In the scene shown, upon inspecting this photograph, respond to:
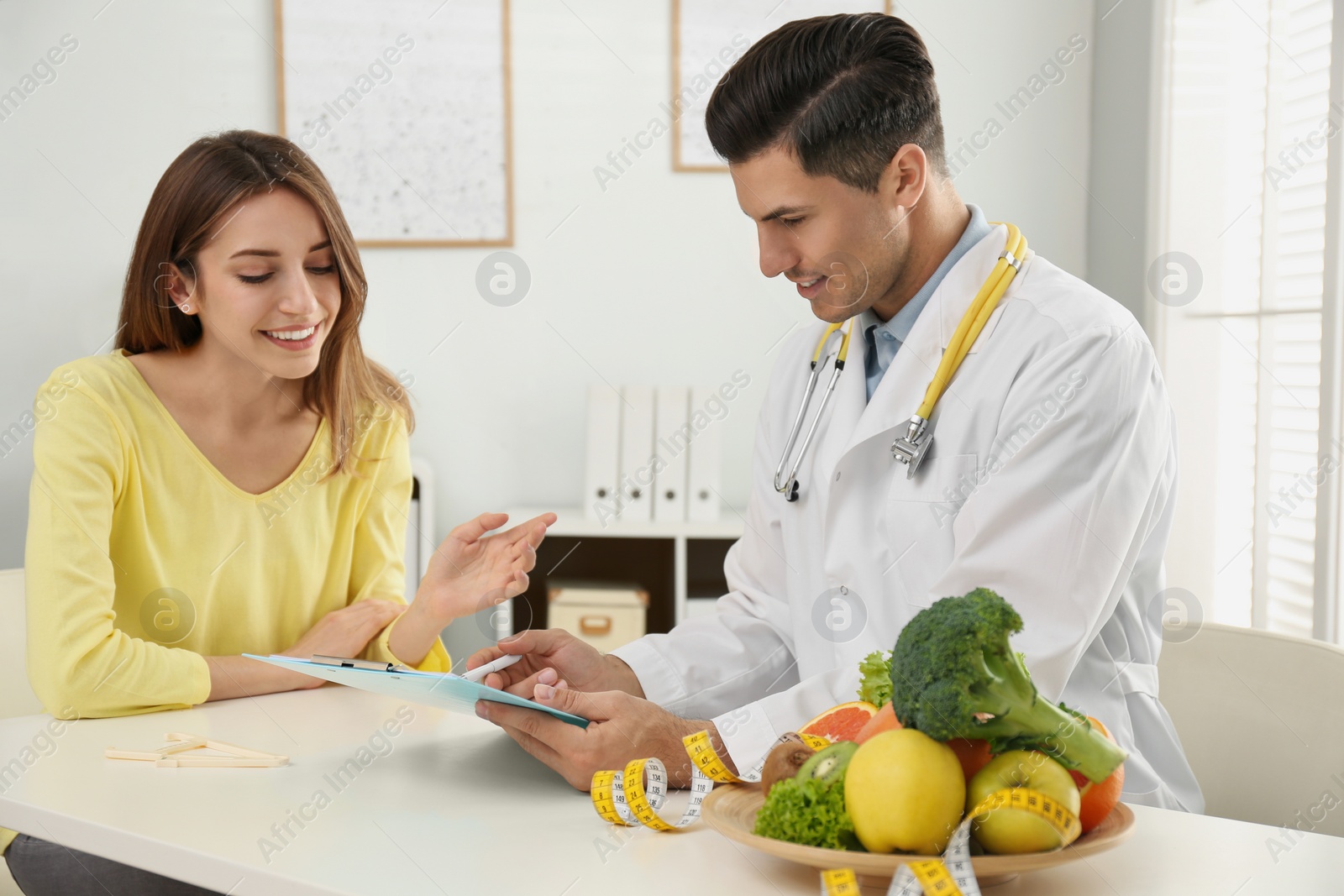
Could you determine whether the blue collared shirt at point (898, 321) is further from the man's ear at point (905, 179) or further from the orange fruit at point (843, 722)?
the orange fruit at point (843, 722)

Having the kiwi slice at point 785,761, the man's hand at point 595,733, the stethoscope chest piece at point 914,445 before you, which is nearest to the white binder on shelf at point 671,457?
the stethoscope chest piece at point 914,445

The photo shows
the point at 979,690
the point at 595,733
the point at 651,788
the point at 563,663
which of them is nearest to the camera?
the point at 979,690

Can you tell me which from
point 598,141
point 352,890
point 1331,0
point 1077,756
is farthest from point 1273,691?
point 598,141

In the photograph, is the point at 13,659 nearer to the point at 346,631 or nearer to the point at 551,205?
the point at 346,631

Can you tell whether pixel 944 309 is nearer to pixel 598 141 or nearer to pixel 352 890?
pixel 352 890

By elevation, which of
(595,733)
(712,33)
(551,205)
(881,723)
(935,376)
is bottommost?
(595,733)

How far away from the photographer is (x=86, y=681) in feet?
4.57

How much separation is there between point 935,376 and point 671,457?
212 centimetres

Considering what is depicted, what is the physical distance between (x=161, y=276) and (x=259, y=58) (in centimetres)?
230

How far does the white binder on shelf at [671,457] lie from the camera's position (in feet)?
11.4

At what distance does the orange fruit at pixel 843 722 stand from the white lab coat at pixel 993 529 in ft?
0.62

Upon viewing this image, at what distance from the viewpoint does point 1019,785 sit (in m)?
0.79

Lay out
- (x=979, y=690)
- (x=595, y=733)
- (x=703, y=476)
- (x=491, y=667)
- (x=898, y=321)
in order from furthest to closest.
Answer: (x=703, y=476) < (x=898, y=321) < (x=491, y=667) < (x=595, y=733) < (x=979, y=690)

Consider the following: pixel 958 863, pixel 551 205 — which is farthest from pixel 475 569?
pixel 551 205
